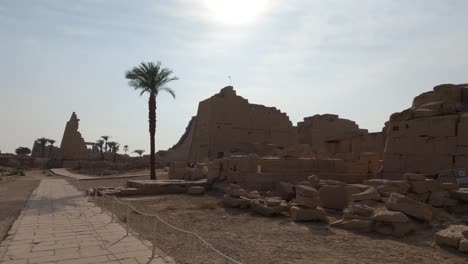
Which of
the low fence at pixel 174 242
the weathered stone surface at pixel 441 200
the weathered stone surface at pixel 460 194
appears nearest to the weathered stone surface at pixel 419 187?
the weathered stone surface at pixel 441 200

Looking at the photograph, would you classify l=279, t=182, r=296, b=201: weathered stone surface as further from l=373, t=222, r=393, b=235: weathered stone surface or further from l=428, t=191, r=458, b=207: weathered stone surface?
l=373, t=222, r=393, b=235: weathered stone surface

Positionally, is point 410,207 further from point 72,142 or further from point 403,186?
point 72,142

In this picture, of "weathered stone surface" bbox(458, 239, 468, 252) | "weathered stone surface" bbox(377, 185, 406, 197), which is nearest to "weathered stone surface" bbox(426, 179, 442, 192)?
"weathered stone surface" bbox(377, 185, 406, 197)

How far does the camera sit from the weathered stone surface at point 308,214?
9672 millimetres

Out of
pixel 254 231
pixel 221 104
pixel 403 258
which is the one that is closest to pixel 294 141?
pixel 221 104

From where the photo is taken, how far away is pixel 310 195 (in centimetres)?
988

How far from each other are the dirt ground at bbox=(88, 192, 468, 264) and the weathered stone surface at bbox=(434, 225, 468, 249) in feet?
0.49

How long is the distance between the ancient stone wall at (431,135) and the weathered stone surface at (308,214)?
488cm

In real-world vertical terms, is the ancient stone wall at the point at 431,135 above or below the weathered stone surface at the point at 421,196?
above

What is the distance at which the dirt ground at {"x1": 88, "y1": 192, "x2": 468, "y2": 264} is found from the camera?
636 cm

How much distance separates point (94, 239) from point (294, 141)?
24448 mm

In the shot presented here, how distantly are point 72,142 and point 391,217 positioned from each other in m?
42.8

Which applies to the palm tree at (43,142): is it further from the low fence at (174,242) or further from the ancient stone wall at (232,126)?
the low fence at (174,242)

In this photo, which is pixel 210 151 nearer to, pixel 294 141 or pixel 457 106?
pixel 294 141
